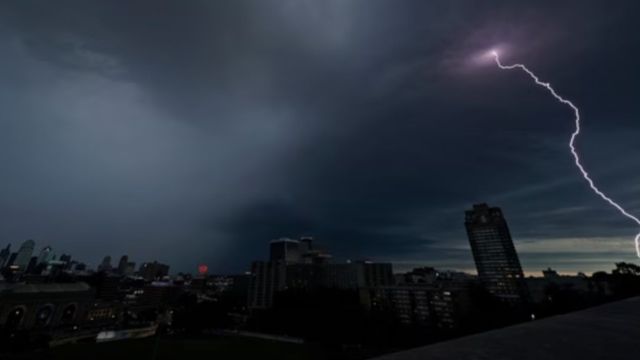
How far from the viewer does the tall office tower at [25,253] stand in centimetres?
18038

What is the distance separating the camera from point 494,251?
4151 inches

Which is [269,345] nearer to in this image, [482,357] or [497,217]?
[482,357]

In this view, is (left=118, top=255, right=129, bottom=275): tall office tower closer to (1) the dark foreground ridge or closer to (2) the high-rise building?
(2) the high-rise building

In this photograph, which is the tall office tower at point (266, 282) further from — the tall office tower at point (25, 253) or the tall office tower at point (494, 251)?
the tall office tower at point (25, 253)

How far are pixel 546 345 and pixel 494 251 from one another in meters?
122

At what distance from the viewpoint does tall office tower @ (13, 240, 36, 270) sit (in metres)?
180

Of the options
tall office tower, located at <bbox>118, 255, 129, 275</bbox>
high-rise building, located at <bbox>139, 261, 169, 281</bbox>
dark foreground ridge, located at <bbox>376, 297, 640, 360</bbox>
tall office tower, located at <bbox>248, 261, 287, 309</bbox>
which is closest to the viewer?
dark foreground ridge, located at <bbox>376, 297, 640, 360</bbox>

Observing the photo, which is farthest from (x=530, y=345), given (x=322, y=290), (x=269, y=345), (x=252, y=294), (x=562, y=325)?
(x=252, y=294)

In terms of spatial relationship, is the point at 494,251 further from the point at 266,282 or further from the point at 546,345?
the point at 546,345

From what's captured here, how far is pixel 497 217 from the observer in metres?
108

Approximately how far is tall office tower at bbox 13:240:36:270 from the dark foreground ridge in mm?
254182

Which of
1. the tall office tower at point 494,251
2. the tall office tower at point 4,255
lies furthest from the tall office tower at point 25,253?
the tall office tower at point 494,251

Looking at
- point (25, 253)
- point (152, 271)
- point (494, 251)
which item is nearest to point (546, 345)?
point (494, 251)

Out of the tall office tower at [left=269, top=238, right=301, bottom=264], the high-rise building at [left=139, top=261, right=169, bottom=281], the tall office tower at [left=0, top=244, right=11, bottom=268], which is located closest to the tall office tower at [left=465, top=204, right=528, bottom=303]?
the tall office tower at [left=269, top=238, right=301, bottom=264]
